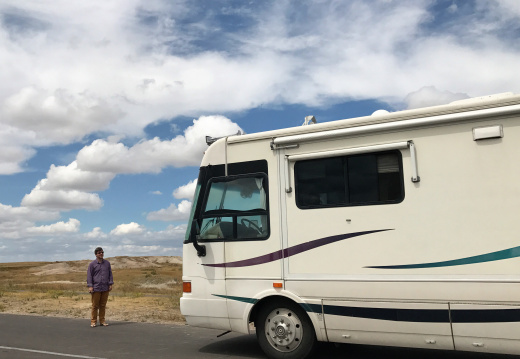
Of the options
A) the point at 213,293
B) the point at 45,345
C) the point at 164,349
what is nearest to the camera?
the point at 213,293

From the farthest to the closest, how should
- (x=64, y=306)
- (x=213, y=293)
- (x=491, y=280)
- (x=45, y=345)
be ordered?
(x=64, y=306)
(x=45, y=345)
(x=213, y=293)
(x=491, y=280)

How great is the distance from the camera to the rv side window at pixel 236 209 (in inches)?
315

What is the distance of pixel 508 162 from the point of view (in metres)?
6.55

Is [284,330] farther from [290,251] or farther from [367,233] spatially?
[367,233]

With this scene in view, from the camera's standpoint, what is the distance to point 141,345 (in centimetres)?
965

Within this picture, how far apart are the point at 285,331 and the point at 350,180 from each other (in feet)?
7.74

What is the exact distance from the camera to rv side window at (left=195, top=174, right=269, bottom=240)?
799 cm

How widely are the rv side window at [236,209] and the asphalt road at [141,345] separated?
6.42ft

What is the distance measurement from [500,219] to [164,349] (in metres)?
5.78

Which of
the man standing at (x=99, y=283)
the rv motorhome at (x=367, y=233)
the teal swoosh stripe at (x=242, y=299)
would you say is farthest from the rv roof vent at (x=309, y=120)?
the man standing at (x=99, y=283)

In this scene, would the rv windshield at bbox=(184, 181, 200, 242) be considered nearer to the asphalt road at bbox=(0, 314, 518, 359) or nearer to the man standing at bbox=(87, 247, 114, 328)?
the asphalt road at bbox=(0, 314, 518, 359)

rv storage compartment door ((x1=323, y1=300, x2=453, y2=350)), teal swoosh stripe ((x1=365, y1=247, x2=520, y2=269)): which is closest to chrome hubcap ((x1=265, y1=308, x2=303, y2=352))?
rv storage compartment door ((x1=323, y1=300, x2=453, y2=350))

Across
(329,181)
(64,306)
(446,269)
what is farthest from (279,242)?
(64,306)

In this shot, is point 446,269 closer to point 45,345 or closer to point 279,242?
point 279,242
